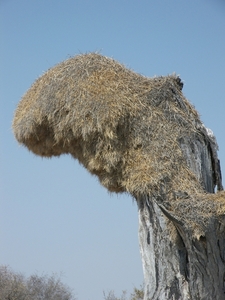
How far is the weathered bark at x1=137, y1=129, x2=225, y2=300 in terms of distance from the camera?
8.40m

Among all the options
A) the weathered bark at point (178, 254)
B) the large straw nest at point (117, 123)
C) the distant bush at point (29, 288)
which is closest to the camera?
the weathered bark at point (178, 254)

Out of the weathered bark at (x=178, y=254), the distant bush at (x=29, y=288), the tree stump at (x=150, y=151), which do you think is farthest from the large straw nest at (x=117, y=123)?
the distant bush at (x=29, y=288)

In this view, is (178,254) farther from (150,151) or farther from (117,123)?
(117,123)

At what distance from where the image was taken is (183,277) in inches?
341

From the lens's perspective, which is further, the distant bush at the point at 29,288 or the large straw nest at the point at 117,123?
the distant bush at the point at 29,288

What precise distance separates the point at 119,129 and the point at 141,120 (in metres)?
0.40

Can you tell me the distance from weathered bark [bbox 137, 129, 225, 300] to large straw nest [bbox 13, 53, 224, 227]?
0.38 metres

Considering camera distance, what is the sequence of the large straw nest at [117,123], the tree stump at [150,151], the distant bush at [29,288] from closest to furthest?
the tree stump at [150,151]
the large straw nest at [117,123]
the distant bush at [29,288]

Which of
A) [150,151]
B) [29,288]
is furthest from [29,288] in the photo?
[150,151]

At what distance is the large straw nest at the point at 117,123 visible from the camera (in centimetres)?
903

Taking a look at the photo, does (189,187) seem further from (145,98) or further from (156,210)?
(145,98)

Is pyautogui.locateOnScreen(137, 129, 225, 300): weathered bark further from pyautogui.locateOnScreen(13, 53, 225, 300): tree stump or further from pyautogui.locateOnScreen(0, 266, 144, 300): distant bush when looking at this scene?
pyautogui.locateOnScreen(0, 266, 144, 300): distant bush

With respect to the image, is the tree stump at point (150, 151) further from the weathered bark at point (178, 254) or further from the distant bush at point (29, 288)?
the distant bush at point (29, 288)

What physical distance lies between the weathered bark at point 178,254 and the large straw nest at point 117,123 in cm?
38
